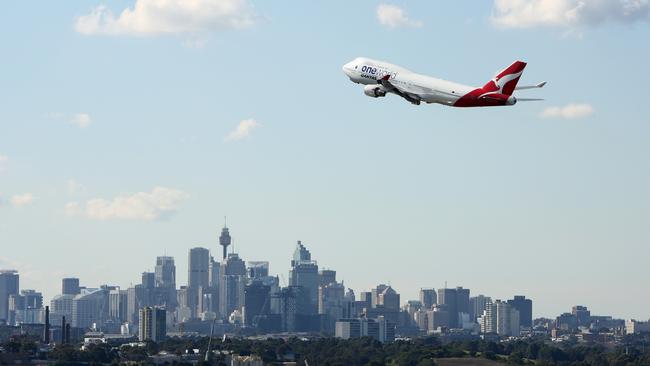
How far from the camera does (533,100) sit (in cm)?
18225
